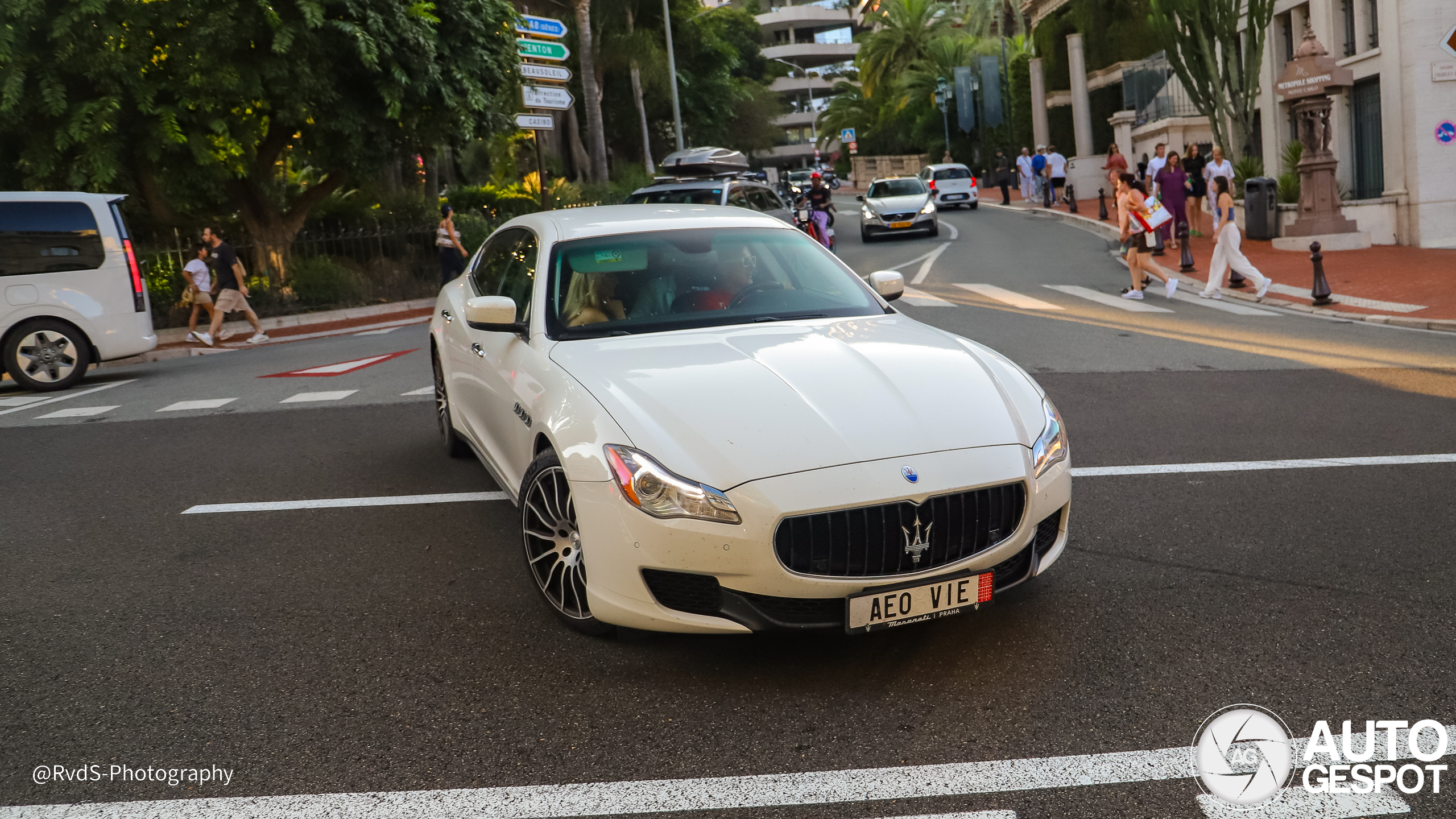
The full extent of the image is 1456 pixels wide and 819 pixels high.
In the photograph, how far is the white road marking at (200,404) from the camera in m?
10.8

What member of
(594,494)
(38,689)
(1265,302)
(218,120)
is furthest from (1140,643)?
(218,120)

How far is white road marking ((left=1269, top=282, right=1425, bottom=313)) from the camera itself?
13.9 meters

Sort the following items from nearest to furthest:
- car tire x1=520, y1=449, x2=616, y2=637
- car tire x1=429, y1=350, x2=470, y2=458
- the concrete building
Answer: car tire x1=520, y1=449, x2=616, y2=637
car tire x1=429, y1=350, x2=470, y2=458
the concrete building

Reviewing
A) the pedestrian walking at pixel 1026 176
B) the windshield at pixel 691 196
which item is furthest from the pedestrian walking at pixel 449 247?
the pedestrian walking at pixel 1026 176

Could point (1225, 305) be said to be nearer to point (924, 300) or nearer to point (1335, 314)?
point (1335, 314)

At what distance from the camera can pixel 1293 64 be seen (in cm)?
2114

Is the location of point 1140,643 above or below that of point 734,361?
below

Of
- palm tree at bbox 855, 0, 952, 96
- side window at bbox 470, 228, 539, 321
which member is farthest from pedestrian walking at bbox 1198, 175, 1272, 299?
palm tree at bbox 855, 0, 952, 96

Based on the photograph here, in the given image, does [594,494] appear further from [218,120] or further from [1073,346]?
[218,120]

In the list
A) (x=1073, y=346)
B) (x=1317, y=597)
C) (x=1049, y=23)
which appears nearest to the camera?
(x=1317, y=597)

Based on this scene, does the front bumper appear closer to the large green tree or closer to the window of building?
the large green tree

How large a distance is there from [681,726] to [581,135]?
47.0 m

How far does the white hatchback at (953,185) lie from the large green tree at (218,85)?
22201 millimetres

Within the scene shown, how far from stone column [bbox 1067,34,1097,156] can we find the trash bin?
75.9ft
